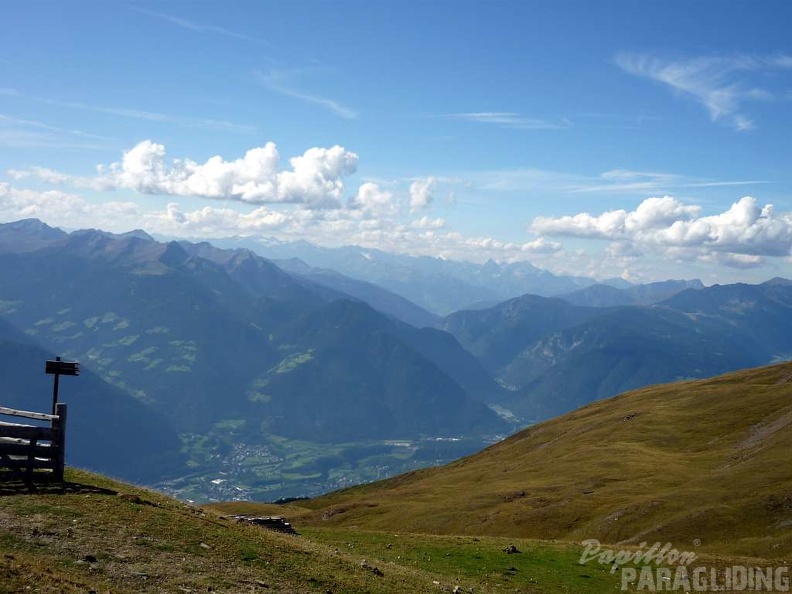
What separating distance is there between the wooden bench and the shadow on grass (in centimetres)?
21

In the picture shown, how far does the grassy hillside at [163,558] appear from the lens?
68.0 ft

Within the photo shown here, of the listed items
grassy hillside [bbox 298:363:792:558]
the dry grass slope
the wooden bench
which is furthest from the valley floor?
grassy hillside [bbox 298:363:792:558]

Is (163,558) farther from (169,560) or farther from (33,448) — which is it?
(33,448)

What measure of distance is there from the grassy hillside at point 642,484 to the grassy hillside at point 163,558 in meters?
28.2

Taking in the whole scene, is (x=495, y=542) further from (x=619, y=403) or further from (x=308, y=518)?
(x=619, y=403)

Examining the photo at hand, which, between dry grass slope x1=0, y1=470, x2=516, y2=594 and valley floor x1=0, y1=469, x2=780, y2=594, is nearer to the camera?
dry grass slope x1=0, y1=470, x2=516, y2=594

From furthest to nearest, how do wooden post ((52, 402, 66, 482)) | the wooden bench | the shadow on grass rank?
wooden post ((52, 402, 66, 482))
the wooden bench
the shadow on grass

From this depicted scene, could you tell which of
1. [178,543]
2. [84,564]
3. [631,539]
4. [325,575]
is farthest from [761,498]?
[84,564]

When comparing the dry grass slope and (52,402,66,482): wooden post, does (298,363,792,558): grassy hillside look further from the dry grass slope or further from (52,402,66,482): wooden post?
(52,402,66,482): wooden post

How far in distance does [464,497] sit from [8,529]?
76.4 m

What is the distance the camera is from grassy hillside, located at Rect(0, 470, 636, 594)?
20719 millimetres

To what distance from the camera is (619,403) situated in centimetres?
15912

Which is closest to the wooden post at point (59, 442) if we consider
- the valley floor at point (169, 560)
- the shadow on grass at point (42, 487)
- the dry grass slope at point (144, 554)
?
the shadow on grass at point (42, 487)

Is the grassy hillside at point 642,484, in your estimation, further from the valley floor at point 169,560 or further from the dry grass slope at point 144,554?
A: the dry grass slope at point 144,554
